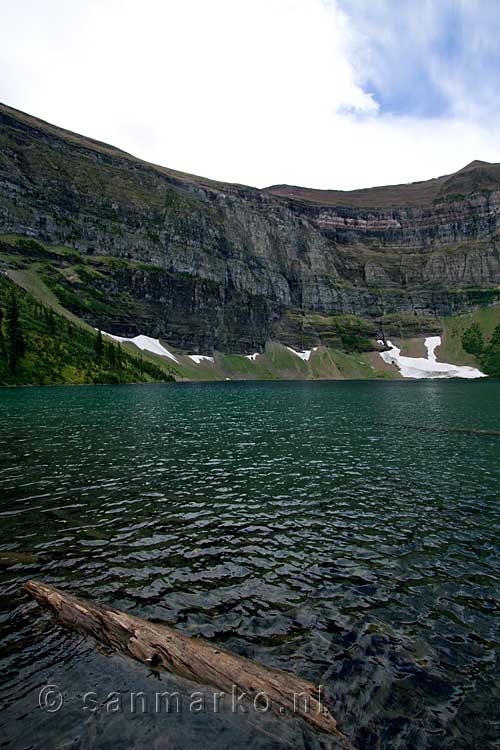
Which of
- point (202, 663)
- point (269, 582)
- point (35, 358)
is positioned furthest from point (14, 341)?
point (202, 663)

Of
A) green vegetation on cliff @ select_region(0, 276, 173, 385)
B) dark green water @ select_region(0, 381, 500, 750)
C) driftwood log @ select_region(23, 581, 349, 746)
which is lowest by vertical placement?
dark green water @ select_region(0, 381, 500, 750)

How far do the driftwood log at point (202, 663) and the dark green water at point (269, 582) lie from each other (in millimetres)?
365

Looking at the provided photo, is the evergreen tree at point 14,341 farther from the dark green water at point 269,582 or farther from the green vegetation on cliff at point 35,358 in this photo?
the dark green water at point 269,582

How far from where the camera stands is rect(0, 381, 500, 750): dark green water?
9.88 meters

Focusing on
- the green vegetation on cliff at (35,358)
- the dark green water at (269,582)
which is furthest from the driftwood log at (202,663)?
the green vegetation on cliff at (35,358)

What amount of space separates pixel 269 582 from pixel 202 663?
21.0 ft

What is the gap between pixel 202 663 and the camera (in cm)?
1084

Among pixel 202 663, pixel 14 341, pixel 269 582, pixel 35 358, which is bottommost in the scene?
pixel 269 582

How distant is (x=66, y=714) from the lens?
9.89 meters

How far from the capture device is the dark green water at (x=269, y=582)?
389 inches

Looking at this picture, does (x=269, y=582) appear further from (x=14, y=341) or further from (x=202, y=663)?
(x=14, y=341)

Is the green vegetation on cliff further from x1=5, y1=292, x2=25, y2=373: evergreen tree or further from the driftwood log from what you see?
Answer: the driftwood log

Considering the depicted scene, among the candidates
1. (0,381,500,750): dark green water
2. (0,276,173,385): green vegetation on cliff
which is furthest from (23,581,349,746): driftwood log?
(0,276,173,385): green vegetation on cliff

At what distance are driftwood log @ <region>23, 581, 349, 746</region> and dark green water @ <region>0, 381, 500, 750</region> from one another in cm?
36
